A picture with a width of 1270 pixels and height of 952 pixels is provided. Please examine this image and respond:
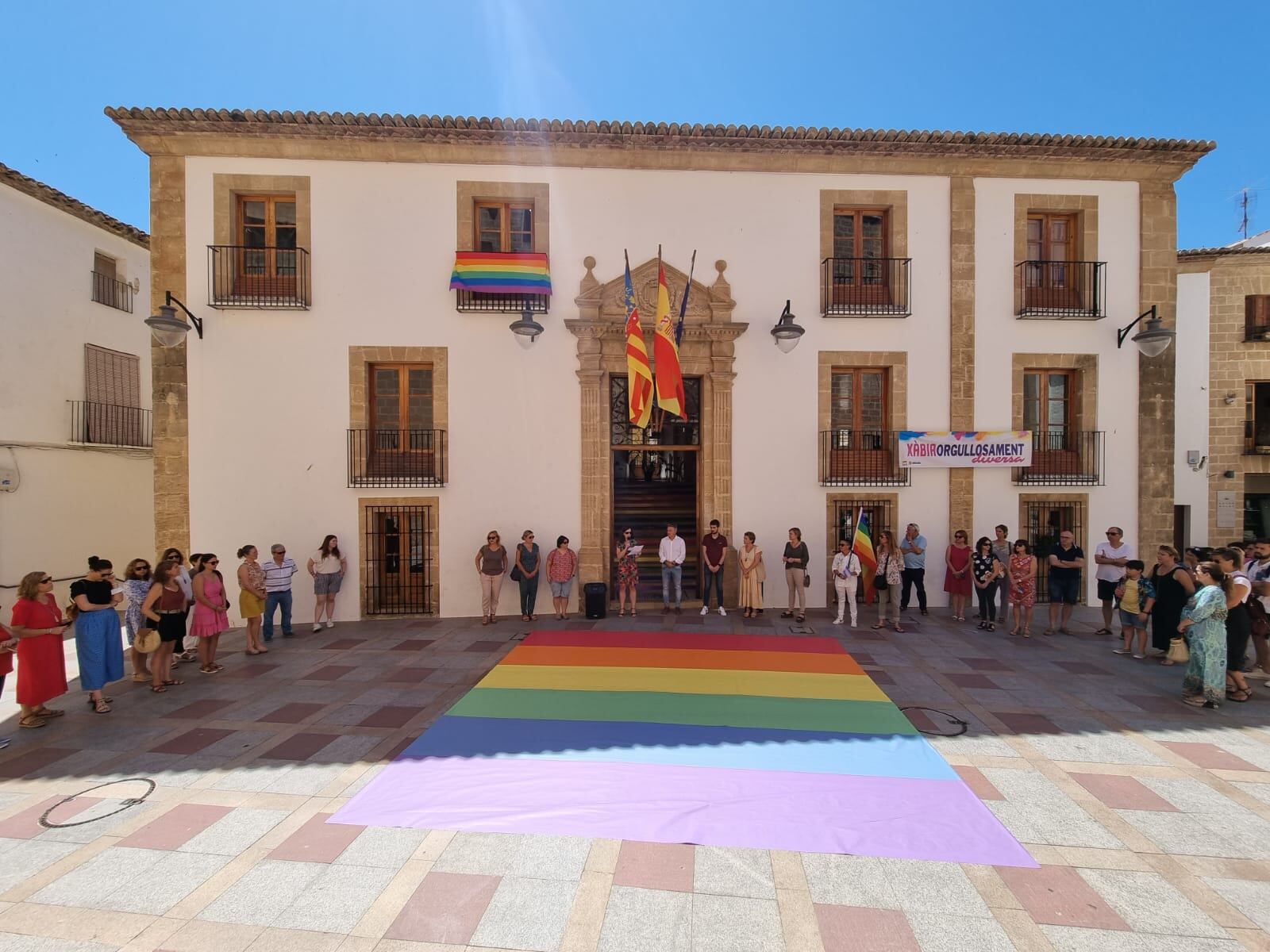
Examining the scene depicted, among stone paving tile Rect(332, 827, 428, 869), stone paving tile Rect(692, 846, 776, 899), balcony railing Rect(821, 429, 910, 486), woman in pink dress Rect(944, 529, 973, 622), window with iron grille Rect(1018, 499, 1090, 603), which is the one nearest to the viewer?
stone paving tile Rect(692, 846, 776, 899)

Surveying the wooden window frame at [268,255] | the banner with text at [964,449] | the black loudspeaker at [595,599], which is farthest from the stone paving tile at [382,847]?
the banner with text at [964,449]

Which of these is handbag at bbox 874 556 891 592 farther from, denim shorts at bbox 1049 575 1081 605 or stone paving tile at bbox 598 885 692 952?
stone paving tile at bbox 598 885 692 952

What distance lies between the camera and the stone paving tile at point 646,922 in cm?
284

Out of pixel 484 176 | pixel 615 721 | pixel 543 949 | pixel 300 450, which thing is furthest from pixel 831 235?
pixel 543 949

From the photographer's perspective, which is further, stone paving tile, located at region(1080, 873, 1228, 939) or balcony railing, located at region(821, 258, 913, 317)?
balcony railing, located at region(821, 258, 913, 317)

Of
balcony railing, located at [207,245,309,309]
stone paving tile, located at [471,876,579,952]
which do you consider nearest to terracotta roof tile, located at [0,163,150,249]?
balcony railing, located at [207,245,309,309]

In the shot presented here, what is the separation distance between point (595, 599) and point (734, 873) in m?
5.97

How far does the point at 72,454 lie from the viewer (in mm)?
11570

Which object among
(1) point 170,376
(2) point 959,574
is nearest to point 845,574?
(2) point 959,574

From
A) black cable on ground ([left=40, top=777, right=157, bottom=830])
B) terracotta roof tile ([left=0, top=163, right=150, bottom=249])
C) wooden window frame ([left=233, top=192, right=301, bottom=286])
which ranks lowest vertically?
black cable on ground ([left=40, top=777, right=157, bottom=830])

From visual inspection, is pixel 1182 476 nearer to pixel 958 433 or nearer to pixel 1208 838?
pixel 958 433

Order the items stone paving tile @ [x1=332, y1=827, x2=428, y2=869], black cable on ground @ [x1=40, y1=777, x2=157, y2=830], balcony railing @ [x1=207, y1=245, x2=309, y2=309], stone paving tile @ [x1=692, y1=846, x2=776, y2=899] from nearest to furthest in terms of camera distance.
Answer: stone paving tile @ [x1=692, y1=846, x2=776, y2=899], stone paving tile @ [x1=332, y1=827, x2=428, y2=869], black cable on ground @ [x1=40, y1=777, x2=157, y2=830], balcony railing @ [x1=207, y1=245, x2=309, y2=309]

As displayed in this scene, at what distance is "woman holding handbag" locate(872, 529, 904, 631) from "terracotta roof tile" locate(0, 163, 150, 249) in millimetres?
16872

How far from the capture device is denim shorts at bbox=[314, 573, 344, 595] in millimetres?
8906
